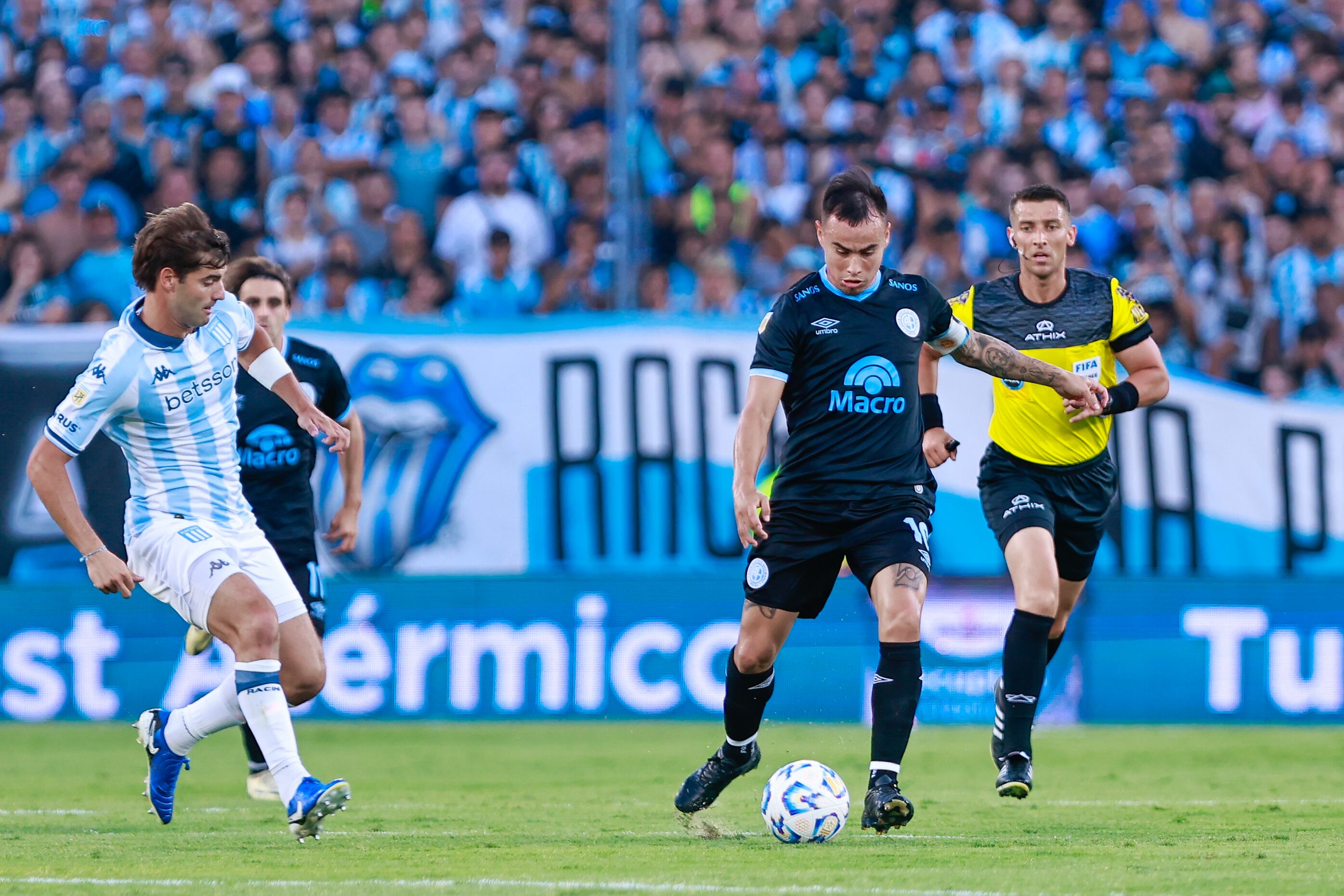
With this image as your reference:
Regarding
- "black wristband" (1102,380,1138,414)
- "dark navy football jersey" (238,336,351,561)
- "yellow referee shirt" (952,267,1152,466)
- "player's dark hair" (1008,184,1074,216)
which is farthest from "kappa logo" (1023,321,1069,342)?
"dark navy football jersey" (238,336,351,561)

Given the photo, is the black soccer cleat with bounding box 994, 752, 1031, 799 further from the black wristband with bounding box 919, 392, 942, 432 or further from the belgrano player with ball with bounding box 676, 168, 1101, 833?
the black wristband with bounding box 919, 392, 942, 432

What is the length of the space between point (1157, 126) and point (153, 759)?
11117 mm

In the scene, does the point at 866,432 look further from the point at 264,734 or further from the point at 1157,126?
the point at 1157,126

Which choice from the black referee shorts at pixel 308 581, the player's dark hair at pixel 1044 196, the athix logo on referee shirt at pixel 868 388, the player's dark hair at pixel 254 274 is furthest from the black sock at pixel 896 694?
the player's dark hair at pixel 254 274

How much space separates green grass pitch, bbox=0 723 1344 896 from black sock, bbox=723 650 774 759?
327mm

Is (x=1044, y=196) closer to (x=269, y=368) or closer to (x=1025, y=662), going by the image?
(x=1025, y=662)

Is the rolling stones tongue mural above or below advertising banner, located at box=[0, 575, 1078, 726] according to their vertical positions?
above

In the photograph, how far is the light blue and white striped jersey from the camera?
602 cm

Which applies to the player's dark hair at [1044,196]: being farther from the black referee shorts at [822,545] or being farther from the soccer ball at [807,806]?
the soccer ball at [807,806]

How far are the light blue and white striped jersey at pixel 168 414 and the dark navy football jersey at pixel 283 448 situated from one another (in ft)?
4.91

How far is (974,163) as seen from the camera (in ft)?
48.6

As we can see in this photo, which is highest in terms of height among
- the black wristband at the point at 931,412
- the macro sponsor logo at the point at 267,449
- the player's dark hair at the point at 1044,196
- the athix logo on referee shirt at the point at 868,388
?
the player's dark hair at the point at 1044,196

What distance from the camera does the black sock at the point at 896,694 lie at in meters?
6.22

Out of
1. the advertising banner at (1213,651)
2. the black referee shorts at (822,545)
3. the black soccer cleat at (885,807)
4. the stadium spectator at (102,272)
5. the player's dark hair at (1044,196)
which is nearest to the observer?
the black soccer cleat at (885,807)
